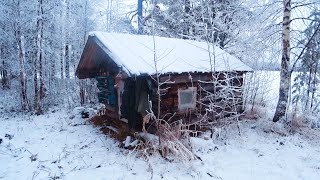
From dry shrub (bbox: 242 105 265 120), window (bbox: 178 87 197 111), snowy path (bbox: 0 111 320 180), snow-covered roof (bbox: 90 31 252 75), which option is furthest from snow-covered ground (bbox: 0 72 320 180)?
snow-covered roof (bbox: 90 31 252 75)

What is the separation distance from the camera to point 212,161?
7.05 meters

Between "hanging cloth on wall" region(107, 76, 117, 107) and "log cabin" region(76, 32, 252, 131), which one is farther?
"hanging cloth on wall" region(107, 76, 117, 107)

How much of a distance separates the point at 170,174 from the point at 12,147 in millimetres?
5105

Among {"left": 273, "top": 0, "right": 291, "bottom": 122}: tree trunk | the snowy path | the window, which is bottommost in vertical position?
the snowy path

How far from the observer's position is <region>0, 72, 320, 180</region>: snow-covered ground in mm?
6230

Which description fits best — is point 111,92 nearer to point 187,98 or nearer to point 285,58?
point 187,98

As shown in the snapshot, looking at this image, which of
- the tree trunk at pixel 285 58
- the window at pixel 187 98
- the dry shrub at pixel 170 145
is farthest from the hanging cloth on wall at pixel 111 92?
the tree trunk at pixel 285 58

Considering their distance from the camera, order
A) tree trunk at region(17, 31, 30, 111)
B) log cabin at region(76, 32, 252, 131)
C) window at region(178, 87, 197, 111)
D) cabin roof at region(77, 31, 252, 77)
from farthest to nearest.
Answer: tree trunk at region(17, 31, 30, 111), window at region(178, 87, 197, 111), log cabin at region(76, 32, 252, 131), cabin roof at region(77, 31, 252, 77)

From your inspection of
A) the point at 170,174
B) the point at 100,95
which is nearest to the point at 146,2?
the point at 100,95

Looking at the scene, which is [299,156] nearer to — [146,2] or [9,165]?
[9,165]

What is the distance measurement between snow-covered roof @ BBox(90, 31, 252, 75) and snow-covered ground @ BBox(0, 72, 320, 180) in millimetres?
2360

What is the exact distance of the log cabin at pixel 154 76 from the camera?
26.7ft

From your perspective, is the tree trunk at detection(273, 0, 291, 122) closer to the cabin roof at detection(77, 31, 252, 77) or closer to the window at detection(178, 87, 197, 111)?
the cabin roof at detection(77, 31, 252, 77)

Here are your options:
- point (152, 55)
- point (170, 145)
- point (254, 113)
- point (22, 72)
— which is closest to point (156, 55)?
point (152, 55)
